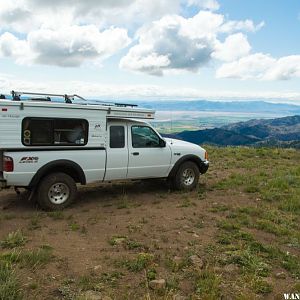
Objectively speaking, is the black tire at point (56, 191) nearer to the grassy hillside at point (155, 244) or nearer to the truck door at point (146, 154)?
the grassy hillside at point (155, 244)

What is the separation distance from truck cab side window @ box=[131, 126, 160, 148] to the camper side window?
137 centimetres

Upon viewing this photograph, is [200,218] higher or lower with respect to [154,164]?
lower

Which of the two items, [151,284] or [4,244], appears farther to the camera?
[4,244]

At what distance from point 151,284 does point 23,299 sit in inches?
61.8

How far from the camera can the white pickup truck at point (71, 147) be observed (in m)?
7.64

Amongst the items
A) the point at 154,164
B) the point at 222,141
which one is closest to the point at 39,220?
the point at 154,164

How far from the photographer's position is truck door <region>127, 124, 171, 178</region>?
365 inches

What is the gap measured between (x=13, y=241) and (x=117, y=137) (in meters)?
3.77

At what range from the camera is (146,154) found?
9477 millimetres

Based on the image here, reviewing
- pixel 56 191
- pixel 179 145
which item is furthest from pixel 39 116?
pixel 179 145

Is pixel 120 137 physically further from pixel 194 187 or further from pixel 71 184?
pixel 194 187

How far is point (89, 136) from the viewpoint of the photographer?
8523 millimetres

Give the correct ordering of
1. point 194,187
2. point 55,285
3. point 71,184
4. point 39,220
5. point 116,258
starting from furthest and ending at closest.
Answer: point 194,187, point 71,184, point 39,220, point 116,258, point 55,285

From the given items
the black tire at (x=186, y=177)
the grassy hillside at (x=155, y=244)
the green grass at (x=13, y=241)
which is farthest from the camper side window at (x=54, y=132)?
the black tire at (x=186, y=177)
